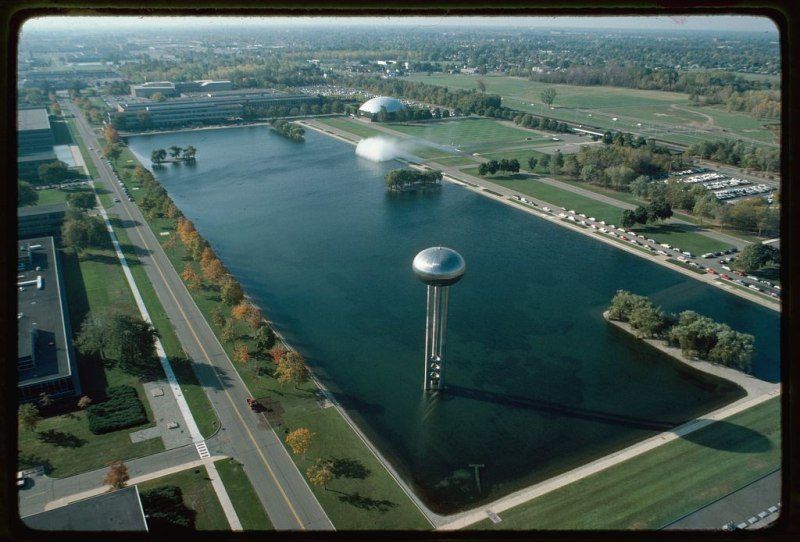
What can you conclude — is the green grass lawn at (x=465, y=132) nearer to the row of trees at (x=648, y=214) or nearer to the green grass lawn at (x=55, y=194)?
the row of trees at (x=648, y=214)

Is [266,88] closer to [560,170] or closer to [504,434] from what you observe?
[560,170]

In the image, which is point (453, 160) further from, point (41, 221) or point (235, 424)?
point (235, 424)

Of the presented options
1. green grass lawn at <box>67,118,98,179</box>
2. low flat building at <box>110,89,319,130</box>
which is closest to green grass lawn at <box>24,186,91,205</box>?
green grass lawn at <box>67,118,98,179</box>

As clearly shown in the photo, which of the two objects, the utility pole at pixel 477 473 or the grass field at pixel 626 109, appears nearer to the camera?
the utility pole at pixel 477 473

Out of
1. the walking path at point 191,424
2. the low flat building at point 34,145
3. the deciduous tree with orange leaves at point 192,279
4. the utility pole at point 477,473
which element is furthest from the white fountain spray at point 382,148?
the utility pole at point 477,473

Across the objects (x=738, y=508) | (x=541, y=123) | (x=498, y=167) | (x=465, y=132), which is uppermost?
(x=541, y=123)

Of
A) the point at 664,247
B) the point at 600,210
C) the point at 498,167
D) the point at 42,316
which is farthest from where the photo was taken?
the point at 498,167

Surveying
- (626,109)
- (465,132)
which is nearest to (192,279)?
(465,132)
